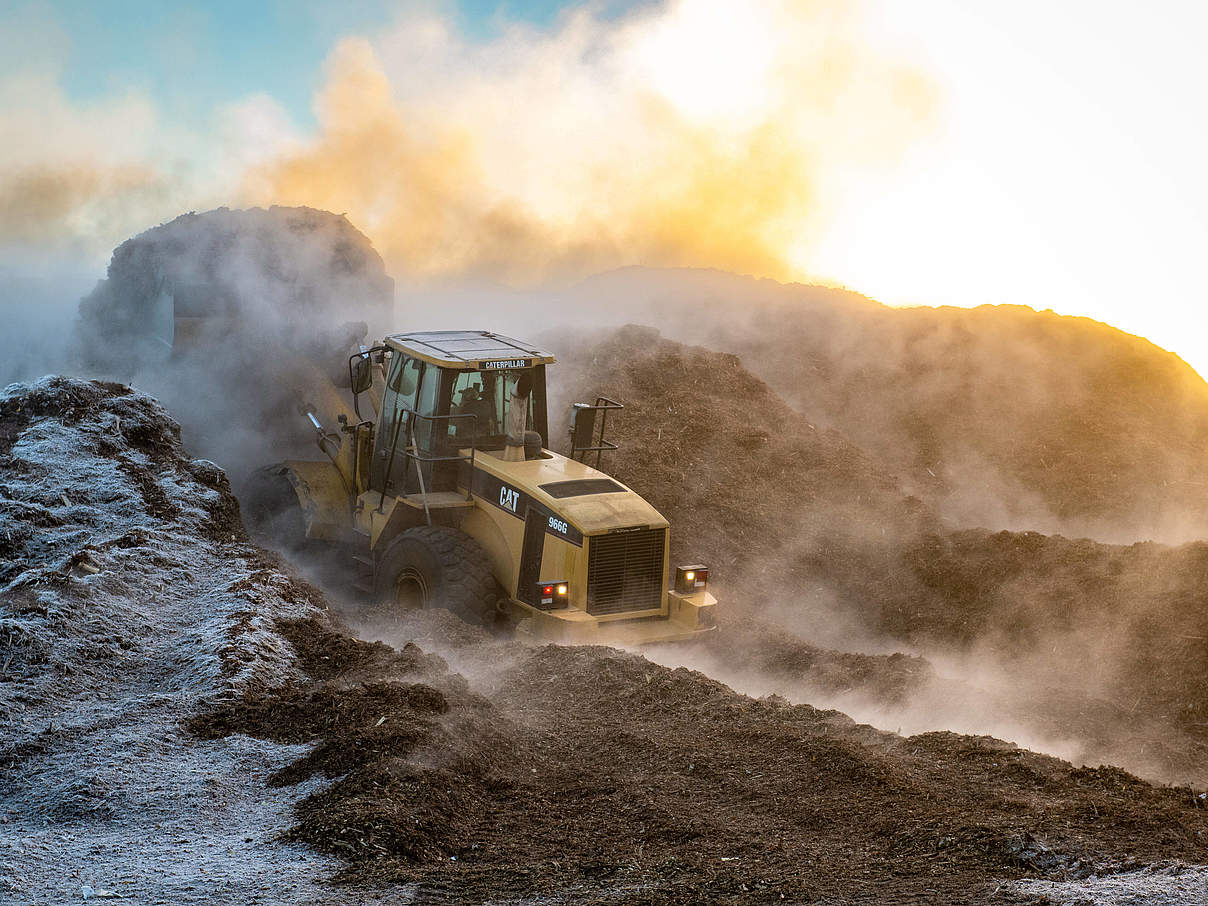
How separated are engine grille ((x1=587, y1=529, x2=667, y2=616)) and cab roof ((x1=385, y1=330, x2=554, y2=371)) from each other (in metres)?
1.89

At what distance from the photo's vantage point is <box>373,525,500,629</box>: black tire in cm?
1189

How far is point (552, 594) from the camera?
11703mm

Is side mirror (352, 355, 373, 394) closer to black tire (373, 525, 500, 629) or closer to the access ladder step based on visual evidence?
the access ladder step

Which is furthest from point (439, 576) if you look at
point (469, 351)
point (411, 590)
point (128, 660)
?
point (128, 660)

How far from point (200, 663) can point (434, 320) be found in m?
13.3

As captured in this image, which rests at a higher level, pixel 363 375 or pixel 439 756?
pixel 363 375

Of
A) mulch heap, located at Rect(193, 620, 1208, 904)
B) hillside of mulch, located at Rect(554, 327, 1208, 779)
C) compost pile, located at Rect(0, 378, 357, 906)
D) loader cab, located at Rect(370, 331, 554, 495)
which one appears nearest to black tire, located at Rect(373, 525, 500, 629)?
loader cab, located at Rect(370, 331, 554, 495)

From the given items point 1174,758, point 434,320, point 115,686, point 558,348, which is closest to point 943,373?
point 558,348

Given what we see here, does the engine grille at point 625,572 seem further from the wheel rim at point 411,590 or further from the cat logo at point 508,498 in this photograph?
the wheel rim at point 411,590

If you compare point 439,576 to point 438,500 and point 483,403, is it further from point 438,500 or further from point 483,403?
point 483,403

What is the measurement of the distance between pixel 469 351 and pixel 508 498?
1.59 meters

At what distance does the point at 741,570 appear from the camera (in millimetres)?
15852

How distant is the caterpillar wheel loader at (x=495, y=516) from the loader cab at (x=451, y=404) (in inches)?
0.5

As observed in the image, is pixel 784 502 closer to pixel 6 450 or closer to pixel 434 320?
pixel 434 320
